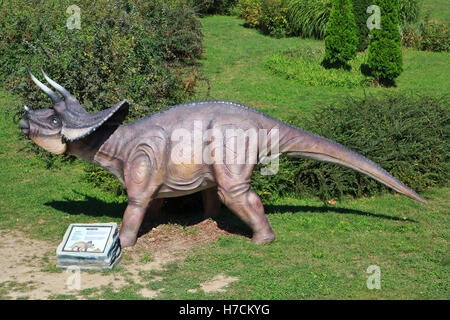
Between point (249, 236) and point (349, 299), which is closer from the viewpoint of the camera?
point (349, 299)

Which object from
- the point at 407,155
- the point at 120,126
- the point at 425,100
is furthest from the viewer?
the point at 425,100

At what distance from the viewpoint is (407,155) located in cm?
875

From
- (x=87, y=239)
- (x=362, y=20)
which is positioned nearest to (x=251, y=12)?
(x=362, y=20)

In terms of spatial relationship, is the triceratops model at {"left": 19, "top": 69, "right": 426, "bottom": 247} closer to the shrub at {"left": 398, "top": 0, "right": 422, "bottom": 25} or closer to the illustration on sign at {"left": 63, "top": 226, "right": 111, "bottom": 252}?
the illustration on sign at {"left": 63, "top": 226, "right": 111, "bottom": 252}

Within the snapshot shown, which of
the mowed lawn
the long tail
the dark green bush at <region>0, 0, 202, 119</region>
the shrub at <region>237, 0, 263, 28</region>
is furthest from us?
the shrub at <region>237, 0, 263, 28</region>

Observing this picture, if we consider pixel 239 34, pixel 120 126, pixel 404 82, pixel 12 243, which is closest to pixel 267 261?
pixel 120 126

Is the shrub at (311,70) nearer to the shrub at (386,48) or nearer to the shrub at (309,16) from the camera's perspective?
the shrub at (386,48)

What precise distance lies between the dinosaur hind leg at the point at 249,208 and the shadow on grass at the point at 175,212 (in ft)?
1.83

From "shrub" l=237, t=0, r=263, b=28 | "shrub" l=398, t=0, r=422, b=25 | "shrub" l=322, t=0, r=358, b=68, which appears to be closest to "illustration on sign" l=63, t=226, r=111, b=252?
"shrub" l=322, t=0, r=358, b=68

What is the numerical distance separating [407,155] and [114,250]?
5094 mm

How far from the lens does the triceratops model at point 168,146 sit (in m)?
6.08

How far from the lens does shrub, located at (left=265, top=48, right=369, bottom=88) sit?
13.7 meters

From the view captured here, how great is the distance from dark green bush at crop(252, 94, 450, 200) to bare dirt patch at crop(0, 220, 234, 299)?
1571mm

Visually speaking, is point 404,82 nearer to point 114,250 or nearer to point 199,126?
point 199,126
